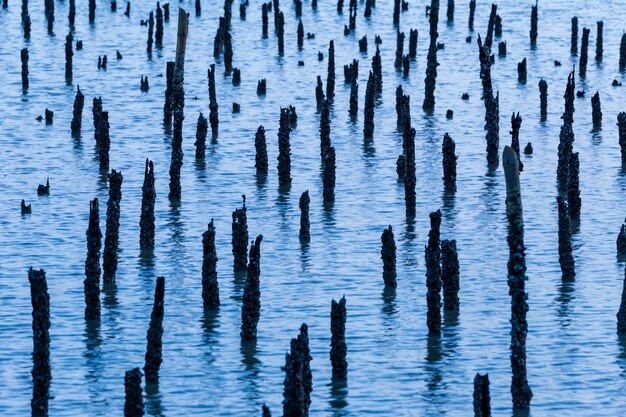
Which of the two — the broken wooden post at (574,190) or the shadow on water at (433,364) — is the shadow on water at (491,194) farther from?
the shadow on water at (433,364)

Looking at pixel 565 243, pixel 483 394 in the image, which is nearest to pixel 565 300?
pixel 565 243

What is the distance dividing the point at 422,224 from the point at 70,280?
11063 mm

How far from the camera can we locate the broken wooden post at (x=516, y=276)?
3112 centimetres

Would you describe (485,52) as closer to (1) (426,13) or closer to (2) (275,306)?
(2) (275,306)

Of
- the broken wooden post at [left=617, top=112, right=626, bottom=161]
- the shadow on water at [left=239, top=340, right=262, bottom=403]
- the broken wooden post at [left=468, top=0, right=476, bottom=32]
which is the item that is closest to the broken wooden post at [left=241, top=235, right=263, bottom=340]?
the shadow on water at [left=239, top=340, right=262, bottom=403]

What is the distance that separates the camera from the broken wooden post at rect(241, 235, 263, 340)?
36625 millimetres

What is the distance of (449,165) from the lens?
51.7m

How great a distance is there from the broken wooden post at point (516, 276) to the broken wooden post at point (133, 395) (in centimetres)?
719

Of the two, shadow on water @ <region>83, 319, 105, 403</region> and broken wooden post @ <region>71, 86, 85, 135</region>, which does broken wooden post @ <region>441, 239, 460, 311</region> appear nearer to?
shadow on water @ <region>83, 319, 105, 403</region>

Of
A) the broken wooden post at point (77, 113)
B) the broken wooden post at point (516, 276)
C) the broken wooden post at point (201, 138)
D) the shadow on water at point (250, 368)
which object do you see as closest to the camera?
the broken wooden post at point (516, 276)

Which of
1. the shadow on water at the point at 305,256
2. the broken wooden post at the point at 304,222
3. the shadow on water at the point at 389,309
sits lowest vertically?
the shadow on water at the point at 305,256

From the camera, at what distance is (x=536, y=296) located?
40906 mm

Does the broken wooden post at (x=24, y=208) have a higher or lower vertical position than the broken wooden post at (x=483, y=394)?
lower

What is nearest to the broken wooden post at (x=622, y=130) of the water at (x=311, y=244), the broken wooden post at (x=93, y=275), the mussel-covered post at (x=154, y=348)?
the water at (x=311, y=244)
